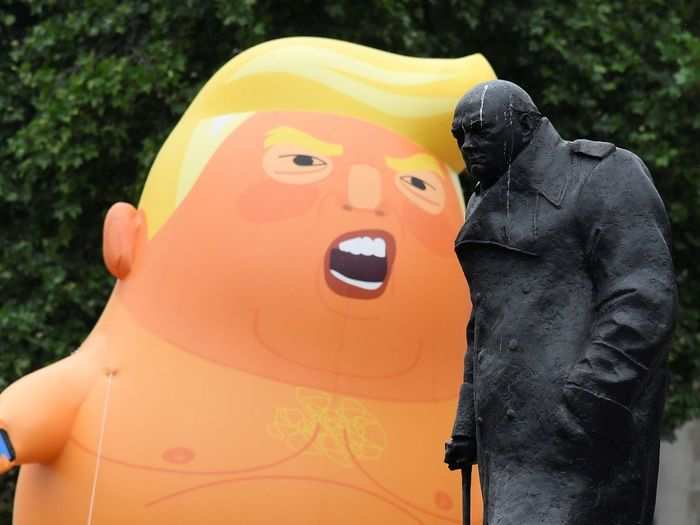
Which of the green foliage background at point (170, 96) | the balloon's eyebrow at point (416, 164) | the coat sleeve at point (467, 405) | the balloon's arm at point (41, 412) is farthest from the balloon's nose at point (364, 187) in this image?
the coat sleeve at point (467, 405)

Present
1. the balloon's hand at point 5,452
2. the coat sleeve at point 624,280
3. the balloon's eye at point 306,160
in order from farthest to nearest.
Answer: the balloon's eye at point 306,160 < the balloon's hand at point 5,452 < the coat sleeve at point 624,280

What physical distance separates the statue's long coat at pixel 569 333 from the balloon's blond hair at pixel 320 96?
173 inches

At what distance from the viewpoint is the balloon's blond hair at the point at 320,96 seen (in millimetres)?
9727

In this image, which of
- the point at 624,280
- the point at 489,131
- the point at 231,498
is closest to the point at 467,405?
the point at 624,280

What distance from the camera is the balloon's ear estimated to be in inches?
380

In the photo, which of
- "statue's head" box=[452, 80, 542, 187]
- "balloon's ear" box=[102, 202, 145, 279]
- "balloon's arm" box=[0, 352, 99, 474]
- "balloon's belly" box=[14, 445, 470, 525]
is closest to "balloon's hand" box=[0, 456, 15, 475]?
"balloon's arm" box=[0, 352, 99, 474]

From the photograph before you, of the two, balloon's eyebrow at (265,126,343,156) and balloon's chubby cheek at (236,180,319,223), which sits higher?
balloon's eyebrow at (265,126,343,156)

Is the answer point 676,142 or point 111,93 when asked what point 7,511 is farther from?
point 676,142

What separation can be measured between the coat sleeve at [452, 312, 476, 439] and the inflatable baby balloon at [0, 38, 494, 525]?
3407mm

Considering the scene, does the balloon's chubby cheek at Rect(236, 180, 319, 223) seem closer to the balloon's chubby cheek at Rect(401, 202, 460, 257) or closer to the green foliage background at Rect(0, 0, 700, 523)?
the balloon's chubby cheek at Rect(401, 202, 460, 257)

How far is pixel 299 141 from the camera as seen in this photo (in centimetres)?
952

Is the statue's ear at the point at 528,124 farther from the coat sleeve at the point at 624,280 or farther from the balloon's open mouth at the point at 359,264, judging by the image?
the balloon's open mouth at the point at 359,264

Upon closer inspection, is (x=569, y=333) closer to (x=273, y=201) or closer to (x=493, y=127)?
(x=493, y=127)

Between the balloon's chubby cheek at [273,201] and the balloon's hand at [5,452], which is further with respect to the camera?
the balloon's chubby cheek at [273,201]
